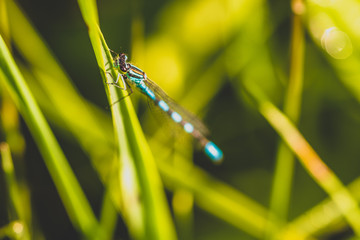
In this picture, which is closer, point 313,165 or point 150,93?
point 313,165

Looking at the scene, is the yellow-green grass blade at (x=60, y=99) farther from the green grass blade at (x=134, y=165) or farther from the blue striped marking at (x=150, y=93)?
the green grass blade at (x=134, y=165)

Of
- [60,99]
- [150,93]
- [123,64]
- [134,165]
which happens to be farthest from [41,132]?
[150,93]

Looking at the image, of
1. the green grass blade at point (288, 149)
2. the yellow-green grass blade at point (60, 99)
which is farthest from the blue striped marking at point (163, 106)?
the green grass blade at point (288, 149)

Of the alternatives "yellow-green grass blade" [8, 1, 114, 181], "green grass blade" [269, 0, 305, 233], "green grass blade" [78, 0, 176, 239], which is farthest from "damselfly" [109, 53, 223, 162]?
"green grass blade" [78, 0, 176, 239]

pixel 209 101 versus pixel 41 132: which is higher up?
pixel 209 101

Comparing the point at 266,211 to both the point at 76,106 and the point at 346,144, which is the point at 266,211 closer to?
the point at 346,144

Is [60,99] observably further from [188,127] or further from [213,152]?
[213,152]

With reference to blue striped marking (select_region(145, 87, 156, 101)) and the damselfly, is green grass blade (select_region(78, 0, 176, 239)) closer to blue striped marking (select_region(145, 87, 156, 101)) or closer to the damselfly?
the damselfly

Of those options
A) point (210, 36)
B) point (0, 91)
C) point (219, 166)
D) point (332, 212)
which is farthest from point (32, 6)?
point (332, 212)

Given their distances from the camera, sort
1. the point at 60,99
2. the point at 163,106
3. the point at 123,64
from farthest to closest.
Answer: the point at 163,106 < the point at 60,99 < the point at 123,64
